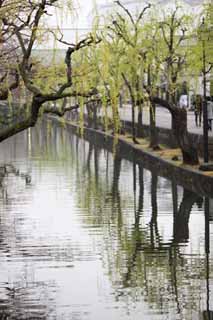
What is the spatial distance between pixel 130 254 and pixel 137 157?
2375 centimetres

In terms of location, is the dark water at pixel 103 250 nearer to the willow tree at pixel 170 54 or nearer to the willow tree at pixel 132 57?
the willow tree at pixel 170 54

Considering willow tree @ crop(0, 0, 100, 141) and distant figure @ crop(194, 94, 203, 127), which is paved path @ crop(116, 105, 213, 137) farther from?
willow tree @ crop(0, 0, 100, 141)

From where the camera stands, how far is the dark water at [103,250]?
1149cm

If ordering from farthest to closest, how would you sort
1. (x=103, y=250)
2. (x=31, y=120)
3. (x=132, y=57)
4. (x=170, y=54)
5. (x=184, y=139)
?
(x=170, y=54) < (x=132, y=57) < (x=184, y=139) < (x=103, y=250) < (x=31, y=120)

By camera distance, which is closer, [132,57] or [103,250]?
[103,250]

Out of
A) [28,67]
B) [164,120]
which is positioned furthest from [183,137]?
[164,120]

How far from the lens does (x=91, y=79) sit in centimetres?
1805

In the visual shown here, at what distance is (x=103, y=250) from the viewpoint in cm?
1584

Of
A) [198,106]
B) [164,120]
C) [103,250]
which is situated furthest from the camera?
[164,120]

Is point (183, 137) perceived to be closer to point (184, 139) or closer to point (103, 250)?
point (184, 139)

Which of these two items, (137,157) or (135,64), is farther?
(137,157)

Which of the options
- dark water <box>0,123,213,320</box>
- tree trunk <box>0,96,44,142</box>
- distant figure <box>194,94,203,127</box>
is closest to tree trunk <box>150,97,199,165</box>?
dark water <box>0,123,213,320</box>

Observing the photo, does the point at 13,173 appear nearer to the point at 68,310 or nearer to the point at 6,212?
the point at 6,212

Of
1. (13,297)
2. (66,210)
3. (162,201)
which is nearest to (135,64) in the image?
(162,201)
